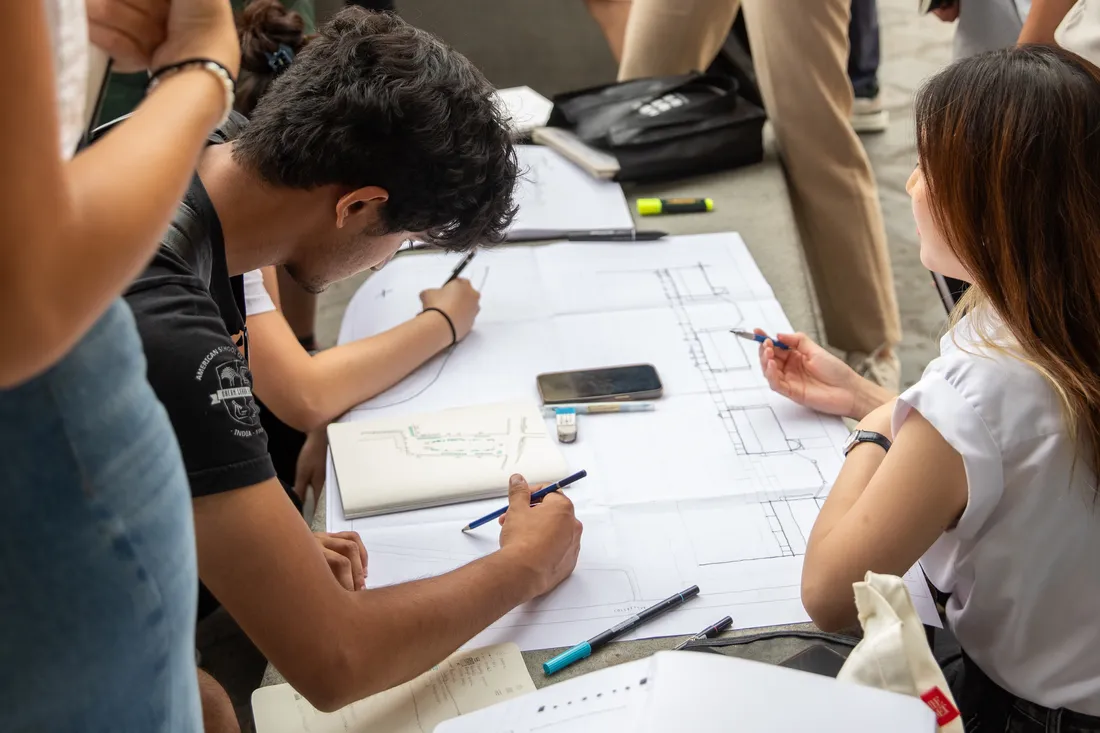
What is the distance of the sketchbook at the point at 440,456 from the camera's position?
125cm

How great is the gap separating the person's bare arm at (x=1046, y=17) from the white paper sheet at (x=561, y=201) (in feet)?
2.54

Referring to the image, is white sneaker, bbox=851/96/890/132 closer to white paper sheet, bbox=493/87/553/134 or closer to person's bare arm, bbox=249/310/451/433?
white paper sheet, bbox=493/87/553/134

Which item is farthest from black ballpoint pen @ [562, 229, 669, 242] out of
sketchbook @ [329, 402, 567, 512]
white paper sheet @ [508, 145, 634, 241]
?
sketchbook @ [329, 402, 567, 512]

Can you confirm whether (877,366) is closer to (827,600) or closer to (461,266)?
(461,266)

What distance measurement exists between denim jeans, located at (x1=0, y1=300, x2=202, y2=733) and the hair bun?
4.37 feet

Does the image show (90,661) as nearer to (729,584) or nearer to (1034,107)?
(729,584)

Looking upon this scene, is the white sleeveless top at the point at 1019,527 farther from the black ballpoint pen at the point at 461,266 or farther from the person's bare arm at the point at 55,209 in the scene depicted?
the black ballpoint pen at the point at 461,266

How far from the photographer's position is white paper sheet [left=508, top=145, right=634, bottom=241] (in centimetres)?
189

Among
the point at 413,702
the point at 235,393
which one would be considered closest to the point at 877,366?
the point at 413,702

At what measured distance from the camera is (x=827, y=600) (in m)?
1.03

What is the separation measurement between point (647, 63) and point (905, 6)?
10.1ft

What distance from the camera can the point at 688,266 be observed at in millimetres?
1781

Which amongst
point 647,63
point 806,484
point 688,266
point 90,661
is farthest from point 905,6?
point 90,661

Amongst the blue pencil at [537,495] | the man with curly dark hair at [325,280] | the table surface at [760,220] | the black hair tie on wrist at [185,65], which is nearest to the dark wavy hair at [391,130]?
the man with curly dark hair at [325,280]
